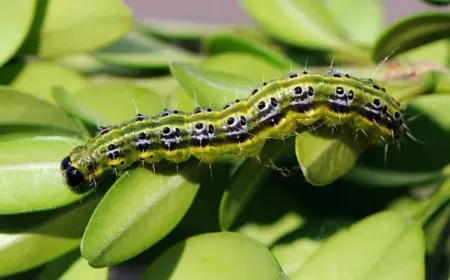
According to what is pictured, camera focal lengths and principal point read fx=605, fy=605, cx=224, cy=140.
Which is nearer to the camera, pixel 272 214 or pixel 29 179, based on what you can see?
pixel 29 179

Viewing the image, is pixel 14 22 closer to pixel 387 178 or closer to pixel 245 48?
pixel 245 48

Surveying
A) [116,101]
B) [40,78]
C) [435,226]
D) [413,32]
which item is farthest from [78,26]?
[435,226]

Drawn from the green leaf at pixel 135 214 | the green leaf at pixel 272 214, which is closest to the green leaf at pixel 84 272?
the green leaf at pixel 135 214

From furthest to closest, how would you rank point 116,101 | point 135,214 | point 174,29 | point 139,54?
point 174,29 → point 139,54 → point 116,101 → point 135,214

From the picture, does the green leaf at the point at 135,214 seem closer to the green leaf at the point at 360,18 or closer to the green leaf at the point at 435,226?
the green leaf at the point at 435,226

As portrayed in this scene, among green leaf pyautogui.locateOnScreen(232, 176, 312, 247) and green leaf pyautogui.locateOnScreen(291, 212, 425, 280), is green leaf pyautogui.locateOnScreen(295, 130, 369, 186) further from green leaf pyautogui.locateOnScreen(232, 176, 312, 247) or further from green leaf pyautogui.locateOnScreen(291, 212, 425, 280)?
green leaf pyautogui.locateOnScreen(232, 176, 312, 247)

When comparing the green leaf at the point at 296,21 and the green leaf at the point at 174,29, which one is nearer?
the green leaf at the point at 296,21
